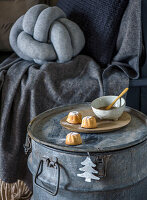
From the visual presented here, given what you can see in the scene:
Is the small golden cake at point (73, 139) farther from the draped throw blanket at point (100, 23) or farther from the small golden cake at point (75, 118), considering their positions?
the draped throw blanket at point (100, 23)

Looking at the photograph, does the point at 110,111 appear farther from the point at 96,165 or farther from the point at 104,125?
the point at 96,165

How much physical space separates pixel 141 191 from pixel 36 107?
55cm

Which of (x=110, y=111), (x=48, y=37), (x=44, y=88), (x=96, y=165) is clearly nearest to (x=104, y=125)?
(x=110, y=111)

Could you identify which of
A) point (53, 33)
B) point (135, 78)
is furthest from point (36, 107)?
point (135, 78)

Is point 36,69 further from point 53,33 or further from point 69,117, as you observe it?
point 69,117

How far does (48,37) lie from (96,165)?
718 millimetres

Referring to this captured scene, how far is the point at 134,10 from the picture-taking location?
4.41ft

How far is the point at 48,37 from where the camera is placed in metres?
1.41

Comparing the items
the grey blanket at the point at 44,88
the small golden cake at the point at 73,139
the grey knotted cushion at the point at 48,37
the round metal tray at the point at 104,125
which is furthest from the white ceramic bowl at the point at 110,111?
the grey knotted cushion at the point at 48,37

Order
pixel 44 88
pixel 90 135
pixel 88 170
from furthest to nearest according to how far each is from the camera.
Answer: pixel 44 88 < pixel 90 135 < pixel 88 170

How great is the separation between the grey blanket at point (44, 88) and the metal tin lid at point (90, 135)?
0.74 feet

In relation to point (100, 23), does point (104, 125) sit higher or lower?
lower

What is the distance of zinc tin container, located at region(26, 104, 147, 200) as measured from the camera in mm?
868

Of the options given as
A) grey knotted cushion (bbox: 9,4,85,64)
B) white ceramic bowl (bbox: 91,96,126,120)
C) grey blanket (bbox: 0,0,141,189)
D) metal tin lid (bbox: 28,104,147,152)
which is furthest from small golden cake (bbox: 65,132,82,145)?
grey knotted cushion (bbox: 9,4,85,64)
